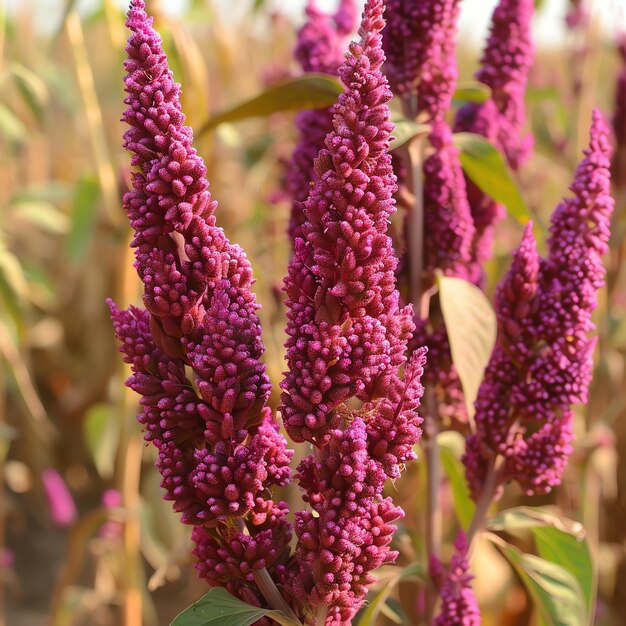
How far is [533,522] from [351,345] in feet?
1.28

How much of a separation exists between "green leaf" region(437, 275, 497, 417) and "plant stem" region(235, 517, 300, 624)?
22 centimetres

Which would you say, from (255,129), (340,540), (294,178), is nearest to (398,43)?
(294,178)

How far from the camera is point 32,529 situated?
9.75ft

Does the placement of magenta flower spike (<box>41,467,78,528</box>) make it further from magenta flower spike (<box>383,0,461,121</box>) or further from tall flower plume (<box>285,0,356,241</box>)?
magenta flower spike (<box>383,0,461,121</box>)

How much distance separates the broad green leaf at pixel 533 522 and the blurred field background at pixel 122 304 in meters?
0.33

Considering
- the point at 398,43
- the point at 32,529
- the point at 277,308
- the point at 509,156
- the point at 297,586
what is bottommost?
the point at 32,529

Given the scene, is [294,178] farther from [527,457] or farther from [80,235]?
[80,235]

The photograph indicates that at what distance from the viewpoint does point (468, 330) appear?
69 cm

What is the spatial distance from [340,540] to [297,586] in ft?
0.18

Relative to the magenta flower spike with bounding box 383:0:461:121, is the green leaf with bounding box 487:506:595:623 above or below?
below

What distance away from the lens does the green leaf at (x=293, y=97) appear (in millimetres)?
703

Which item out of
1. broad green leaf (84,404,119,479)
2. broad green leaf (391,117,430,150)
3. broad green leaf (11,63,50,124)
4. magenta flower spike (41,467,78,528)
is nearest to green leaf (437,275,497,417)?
broad green leaf (391,117,430,150)

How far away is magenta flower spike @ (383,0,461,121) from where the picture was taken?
732 millimetres

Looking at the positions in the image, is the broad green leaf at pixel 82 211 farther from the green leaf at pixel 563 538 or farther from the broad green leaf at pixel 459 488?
the green leaf at pixel 563 538
